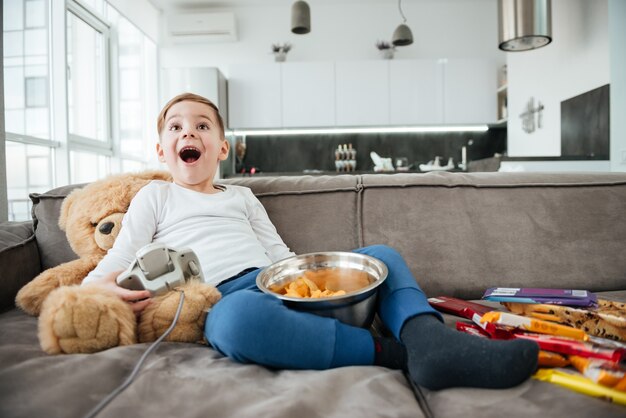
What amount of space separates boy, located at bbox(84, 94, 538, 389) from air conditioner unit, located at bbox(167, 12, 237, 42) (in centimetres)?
393

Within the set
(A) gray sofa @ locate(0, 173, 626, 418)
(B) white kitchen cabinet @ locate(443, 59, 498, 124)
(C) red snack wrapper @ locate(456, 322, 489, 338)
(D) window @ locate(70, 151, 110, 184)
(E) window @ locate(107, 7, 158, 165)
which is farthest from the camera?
(B) white kitchen cabinet @ locate(443, 59, 498, 124)

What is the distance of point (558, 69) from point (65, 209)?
375 centimetres

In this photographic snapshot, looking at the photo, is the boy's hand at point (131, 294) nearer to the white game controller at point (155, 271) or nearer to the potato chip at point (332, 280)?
the white game controller at point (155, 271)

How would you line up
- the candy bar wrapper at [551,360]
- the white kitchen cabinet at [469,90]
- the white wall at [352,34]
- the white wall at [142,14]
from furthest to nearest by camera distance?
the white wall at [352,34], the white kitchen cabinet at [469,90], the white wall at [142,14], the candy bar wrapper at [551,360]

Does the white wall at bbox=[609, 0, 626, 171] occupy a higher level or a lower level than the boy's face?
higher

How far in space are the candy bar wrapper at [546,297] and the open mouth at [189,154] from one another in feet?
3.14

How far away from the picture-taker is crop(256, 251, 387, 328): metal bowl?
0.82 meters

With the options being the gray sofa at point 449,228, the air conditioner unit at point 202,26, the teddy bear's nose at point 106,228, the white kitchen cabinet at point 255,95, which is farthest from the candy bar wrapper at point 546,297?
the air conditioner unit at point 202,26

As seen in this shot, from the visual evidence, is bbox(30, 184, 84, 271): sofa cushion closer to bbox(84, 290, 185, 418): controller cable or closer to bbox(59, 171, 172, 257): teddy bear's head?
bbox(59, 171, 172, 257): teddy bear's head

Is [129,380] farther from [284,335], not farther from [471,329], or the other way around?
[471,329]

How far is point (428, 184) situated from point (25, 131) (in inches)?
119

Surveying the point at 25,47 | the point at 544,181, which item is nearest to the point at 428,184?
the point at 544,181

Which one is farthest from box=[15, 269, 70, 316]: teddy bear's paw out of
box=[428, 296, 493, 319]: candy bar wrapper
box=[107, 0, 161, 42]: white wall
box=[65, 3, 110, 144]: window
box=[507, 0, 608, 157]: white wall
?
box=[107, 0, 161, 42]: white wall

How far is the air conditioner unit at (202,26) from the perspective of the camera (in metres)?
4.79
